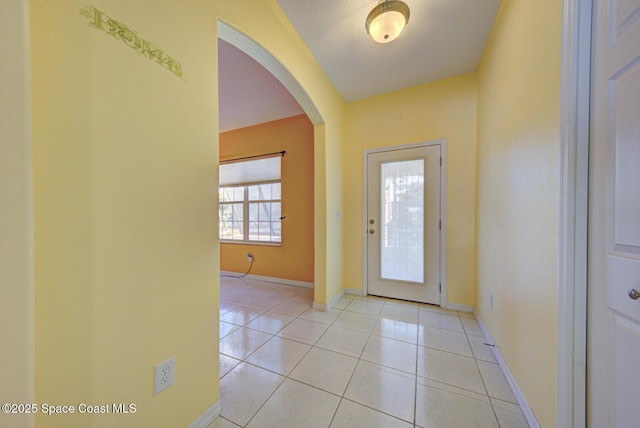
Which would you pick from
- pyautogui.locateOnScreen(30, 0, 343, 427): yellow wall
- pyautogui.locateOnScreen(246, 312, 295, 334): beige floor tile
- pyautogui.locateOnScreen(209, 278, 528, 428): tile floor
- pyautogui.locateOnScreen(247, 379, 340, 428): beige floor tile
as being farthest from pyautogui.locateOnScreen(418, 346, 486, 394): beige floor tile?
pyautogui.locateOnScreen(30, 0, 343, 427): yellow wall

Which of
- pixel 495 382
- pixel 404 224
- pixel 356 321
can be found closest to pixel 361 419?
pixel 495 382

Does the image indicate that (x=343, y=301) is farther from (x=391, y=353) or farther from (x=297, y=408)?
(x=297, y=408)

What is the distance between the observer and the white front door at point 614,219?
0.66 metres

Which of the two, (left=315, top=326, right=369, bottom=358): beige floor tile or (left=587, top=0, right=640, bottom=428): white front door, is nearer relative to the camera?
(left=587, top=0, right=640, bottom=428): white front door

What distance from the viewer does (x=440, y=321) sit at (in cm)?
218

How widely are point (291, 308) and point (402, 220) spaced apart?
5.60 feet

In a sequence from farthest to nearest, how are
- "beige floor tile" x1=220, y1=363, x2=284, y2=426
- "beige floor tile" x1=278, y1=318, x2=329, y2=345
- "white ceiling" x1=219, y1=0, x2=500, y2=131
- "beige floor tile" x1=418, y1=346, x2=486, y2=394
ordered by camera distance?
"beige floor tile" x1=278, y1=318, x2=329, y2=345 < "white ceiling" x1=219, y1=0, x2=500, y2=131 < "beige floor tile" x1=418, y1=346, x2=486, y2=394 < "beige floor tile" x1=220, y1=363, x2=284, y2=426

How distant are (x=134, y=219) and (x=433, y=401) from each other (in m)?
1.81

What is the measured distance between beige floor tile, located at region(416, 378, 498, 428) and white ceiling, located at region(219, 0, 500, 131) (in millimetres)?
2627

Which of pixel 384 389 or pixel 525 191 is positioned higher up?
pixel 525 191

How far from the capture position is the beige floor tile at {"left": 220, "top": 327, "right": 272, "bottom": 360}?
1.72m

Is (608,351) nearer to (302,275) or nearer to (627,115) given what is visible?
(627,115)

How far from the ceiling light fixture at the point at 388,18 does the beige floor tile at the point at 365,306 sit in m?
2.49

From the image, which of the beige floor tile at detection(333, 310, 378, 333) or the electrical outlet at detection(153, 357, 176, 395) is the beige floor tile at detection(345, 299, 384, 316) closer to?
the beige floor tile at detection(333, 310, 378, 333)
